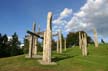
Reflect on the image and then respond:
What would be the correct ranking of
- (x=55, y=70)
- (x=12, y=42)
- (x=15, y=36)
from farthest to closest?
1. (x=15, y=36)
2. (x=12, y=42)
3. (x=55, y=70)

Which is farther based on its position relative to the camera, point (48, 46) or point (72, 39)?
point (72, 39)

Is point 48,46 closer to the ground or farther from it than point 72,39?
closer to the ground

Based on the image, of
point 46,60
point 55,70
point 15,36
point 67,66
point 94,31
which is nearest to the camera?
point 55,70

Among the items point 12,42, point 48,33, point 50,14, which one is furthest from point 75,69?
point 12,42

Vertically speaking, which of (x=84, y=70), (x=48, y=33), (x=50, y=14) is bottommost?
(x=84, y=70)

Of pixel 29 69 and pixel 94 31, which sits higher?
pixel 94 31

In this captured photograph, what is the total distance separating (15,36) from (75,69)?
269 feet

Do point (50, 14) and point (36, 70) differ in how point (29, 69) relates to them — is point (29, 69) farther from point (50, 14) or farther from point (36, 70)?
point (50, 14)

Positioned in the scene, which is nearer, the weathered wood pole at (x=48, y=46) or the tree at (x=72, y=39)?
the weathered wood pole at (x=48, y=46)

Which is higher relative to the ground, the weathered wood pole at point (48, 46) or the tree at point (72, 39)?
the tree at point (72, 39)

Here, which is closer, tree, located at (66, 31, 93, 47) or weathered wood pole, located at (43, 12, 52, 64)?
weathered wood pole, located at (43, 12, 52, 64)

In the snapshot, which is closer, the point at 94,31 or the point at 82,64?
the point at 82,64

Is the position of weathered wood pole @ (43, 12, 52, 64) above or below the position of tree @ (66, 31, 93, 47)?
below

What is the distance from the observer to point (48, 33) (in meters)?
25.7
